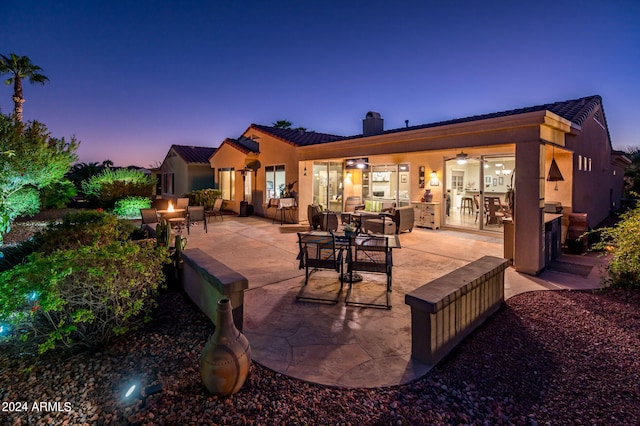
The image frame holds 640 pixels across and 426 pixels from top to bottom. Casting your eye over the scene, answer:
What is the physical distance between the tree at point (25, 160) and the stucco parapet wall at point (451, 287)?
9904 mm

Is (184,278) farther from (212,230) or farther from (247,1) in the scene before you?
(247,1)

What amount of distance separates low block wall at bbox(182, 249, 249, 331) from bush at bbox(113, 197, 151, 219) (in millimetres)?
13073

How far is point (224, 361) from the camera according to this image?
2488 millimetres

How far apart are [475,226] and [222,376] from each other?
10.7m

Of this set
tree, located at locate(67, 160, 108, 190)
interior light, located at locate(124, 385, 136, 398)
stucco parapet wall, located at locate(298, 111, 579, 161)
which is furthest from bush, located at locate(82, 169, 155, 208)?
interior light, located at locate(124, 385, 136, 398)

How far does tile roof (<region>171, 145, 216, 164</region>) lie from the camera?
2084 cm

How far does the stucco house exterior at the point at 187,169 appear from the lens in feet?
68.3

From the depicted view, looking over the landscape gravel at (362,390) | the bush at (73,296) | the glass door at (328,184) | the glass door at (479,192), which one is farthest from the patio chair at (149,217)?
the glass door at (479,192)

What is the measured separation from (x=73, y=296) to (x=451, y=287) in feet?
12.5

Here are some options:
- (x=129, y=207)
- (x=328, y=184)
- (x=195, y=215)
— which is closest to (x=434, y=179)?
(x=328, y=184)

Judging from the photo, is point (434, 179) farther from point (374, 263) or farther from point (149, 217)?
point (149, 217)

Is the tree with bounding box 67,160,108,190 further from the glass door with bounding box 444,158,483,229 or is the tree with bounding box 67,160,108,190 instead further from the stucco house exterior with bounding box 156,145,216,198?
the glass door with bounding box 444,158,483,229

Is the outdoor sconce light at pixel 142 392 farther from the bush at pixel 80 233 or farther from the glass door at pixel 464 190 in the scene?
the glass door at pixel 464 190

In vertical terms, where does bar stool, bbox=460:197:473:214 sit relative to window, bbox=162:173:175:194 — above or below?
below
